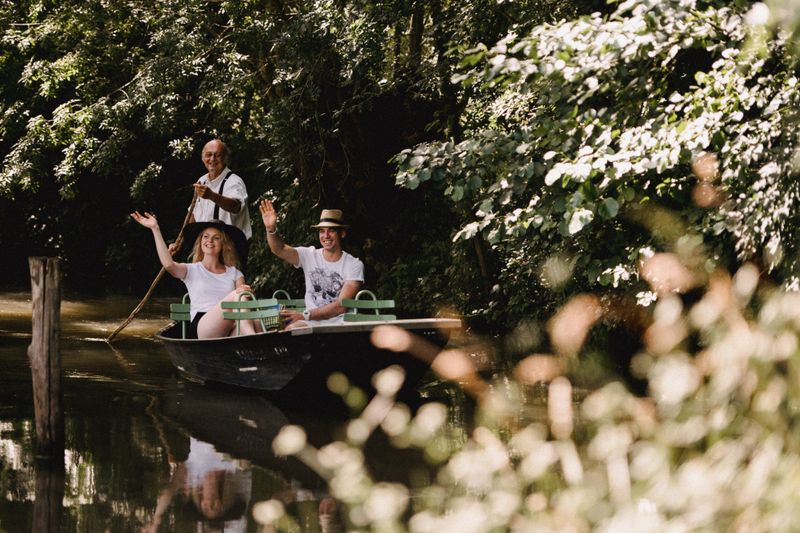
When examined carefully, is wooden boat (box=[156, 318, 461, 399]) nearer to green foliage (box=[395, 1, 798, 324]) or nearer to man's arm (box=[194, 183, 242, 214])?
man's arm (box=[194, 183, 242, 214])

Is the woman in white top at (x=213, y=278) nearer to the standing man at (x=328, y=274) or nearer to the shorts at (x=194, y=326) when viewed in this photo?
the shorts at (x=194, y=326)

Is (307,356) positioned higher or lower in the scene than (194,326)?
Result: lower

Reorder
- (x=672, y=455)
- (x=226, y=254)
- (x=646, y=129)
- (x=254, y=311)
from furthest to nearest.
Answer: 1. (x=226, y=254)
2. (x=254, y=311)
3. (x=646, y=129)
4. (x=672, y=455)

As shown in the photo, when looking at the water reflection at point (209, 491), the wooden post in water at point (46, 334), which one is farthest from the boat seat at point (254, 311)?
the wooden post in water at point (46, 334)

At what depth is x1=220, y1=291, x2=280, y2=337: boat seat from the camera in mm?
8734

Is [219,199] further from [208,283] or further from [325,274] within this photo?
[325,274]

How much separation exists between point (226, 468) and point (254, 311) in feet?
7.91

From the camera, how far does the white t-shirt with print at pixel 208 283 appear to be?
930 cm

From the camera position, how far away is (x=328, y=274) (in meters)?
9.37

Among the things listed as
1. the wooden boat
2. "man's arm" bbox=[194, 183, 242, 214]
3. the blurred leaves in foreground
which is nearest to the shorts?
the wooden boat

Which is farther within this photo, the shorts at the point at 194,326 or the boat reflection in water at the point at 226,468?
the shorts at the point at 194,326

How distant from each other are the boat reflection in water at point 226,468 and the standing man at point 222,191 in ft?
5.52

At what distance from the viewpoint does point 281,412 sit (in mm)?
8477

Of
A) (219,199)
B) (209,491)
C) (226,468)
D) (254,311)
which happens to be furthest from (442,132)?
(209,491)
